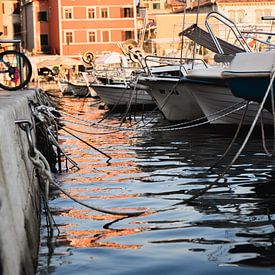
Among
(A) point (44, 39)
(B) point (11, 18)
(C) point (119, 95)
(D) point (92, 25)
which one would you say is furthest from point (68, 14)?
(C) point (119, 95)

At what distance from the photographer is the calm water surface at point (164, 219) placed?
6.93 meters

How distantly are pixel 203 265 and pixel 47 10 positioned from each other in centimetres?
9228

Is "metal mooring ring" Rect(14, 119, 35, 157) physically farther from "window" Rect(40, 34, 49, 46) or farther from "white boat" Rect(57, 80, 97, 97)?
"window" Rect(40, 34, 49, 46)

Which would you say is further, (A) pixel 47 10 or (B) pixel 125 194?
(A) pixel 47 10

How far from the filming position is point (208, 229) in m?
8.30

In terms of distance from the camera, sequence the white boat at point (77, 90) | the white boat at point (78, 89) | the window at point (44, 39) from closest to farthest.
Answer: the white boat at point (78, 89) → the white boat at point (77, 90) → the window at point (44, 39)

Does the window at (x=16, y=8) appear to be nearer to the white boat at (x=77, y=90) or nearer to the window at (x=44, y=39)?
the window at (x=44, y=39)

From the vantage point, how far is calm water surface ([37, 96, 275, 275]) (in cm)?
693

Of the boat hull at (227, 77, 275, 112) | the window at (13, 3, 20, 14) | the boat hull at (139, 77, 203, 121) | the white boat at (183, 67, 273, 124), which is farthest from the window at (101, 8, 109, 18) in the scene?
the boat hull at (227, 77, 275, 112)

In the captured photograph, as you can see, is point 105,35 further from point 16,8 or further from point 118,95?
point 118,95

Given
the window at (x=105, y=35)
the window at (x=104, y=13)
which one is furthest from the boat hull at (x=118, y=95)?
the window at (x=104, y=13)

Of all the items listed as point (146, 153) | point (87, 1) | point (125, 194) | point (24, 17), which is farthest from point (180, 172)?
point (24, 17)

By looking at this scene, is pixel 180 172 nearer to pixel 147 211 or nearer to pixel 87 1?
pixel 147 211

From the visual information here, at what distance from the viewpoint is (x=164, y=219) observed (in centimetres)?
889
